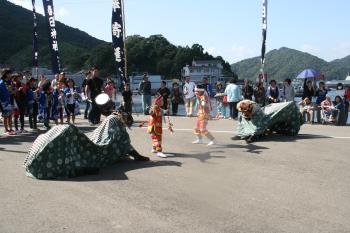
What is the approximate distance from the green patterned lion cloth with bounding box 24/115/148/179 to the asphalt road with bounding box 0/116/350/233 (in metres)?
0.22

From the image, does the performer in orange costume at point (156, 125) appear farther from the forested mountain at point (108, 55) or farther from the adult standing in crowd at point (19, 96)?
the forested mountain at point (108, 55)

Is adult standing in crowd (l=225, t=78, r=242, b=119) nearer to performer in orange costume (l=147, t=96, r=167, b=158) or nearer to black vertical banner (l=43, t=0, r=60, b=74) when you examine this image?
black vertical banner (l=43, t=0, r=60, b=74)

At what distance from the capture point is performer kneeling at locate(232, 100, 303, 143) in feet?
38.0

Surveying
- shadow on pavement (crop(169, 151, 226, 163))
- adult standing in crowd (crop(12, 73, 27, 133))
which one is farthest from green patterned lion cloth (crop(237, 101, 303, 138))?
adult standing in crowd (crop(12, 73, 27, 133))

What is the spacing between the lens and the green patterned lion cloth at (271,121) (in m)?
11.6

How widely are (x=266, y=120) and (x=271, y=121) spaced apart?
0.18 m

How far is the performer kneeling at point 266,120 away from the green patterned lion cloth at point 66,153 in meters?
4.55

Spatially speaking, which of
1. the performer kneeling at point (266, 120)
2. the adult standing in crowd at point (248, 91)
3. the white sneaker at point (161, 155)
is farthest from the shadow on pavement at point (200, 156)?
the adult standing in crowd at point (248, 91)

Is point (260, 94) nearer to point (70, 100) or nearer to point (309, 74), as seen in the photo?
point (309, 74)

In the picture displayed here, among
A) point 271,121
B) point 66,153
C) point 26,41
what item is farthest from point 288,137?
point 26,41

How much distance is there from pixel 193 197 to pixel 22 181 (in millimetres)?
2986

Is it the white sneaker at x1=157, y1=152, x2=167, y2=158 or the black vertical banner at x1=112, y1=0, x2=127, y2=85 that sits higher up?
the black vertical banner at x1=112, y1=0, x2=127, y2=85

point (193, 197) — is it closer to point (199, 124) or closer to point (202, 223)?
point (202, 223)

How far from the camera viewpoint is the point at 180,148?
10523 mm
